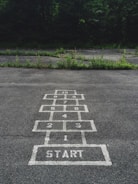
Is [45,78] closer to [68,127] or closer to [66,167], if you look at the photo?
[68,127]

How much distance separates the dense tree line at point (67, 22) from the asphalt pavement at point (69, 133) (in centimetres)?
1894

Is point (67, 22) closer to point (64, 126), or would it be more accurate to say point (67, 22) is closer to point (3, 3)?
point (3, 3)

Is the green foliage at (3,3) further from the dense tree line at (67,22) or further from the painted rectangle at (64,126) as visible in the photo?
the painted rectangle at (64,126)

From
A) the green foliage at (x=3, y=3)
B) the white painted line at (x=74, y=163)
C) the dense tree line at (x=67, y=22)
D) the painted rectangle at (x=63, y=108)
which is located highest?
the green foliage at (x=3, y=3)

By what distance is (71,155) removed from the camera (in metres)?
4.48

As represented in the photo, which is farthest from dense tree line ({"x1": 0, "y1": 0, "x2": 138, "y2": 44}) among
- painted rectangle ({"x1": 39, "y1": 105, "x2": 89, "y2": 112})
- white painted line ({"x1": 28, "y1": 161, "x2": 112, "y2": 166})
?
white painted line ({"x1": 28, "y1": 161, "x2": 112, "y2": 166})

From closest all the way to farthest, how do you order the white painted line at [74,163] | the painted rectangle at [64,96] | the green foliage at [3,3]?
1. the white painted line at [74,163]
2. the painted rectangle at [64,96]
3. the green foliage at [3,3]

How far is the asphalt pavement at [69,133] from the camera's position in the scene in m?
3.94

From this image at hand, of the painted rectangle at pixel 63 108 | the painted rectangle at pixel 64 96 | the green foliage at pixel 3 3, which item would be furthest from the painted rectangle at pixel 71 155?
the green foliage at pixel 3 3

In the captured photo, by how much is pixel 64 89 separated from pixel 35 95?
1.19 m

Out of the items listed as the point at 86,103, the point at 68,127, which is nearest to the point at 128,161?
the point at 68,127

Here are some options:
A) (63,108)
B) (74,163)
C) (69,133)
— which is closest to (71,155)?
(74,163)

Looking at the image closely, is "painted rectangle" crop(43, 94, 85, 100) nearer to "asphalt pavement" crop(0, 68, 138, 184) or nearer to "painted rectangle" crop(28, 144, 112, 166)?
"asphalt pavement" crop(0, 68, 138, 184)

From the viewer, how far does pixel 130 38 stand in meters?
28.9
